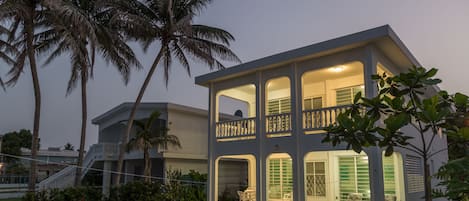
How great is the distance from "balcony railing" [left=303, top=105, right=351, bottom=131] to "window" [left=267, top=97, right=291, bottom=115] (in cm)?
362

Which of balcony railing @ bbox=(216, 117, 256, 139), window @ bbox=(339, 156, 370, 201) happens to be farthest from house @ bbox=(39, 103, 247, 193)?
window @ bbox=(339, 156, 370, 201)

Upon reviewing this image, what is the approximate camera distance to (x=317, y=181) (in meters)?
12.9

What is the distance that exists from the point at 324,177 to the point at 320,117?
365 cm

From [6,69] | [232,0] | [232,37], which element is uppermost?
[232,0]

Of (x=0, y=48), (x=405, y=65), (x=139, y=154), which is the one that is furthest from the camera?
(x=139, y=154)

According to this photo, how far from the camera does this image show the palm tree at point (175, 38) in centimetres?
1427

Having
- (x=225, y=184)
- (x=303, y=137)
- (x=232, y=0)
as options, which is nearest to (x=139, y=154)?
(x=225, y=184)

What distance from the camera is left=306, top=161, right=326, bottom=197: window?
12.7 meters

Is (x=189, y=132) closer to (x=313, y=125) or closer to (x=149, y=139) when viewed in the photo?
(x=149, y=139)

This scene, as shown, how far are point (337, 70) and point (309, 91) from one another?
6.92ft

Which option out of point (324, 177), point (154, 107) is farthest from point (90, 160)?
point (324, 177)

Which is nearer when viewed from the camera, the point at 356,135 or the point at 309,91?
the point at 356,135

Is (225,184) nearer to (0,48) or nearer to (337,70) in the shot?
(337,70)

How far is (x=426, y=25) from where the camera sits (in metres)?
16.0
